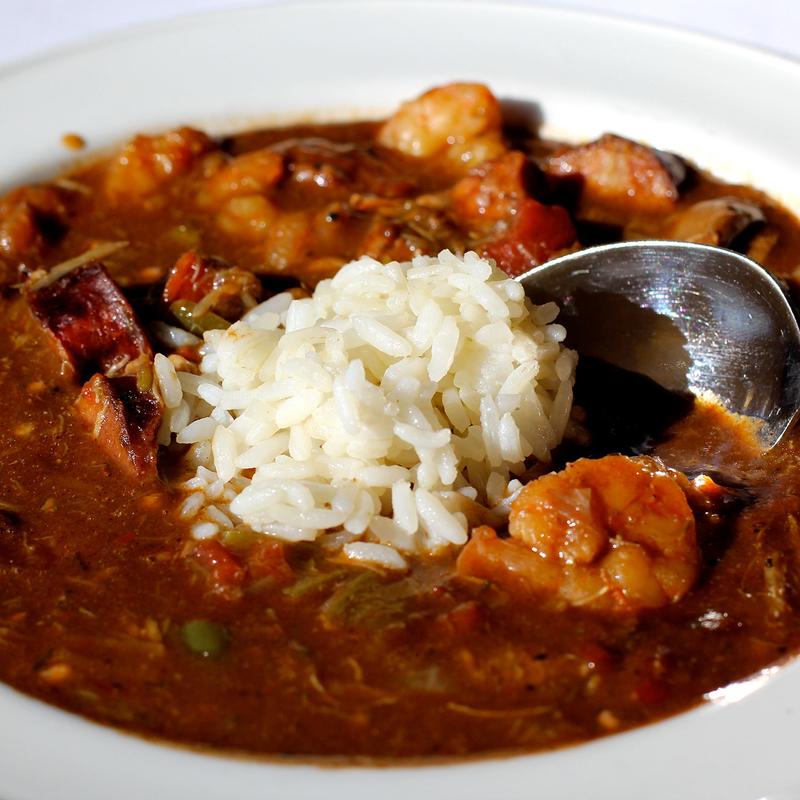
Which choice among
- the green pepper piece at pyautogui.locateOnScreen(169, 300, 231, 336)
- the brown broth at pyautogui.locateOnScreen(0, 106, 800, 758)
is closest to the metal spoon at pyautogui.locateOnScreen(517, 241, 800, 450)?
the brown broth at pyautogui.locateOnScreen(0, 106, 800, 758)

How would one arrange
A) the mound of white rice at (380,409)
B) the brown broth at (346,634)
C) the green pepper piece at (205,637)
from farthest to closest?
the mound of white rice at (380,409), the green pepper piece at (205,637), the brown broth at (346,634)

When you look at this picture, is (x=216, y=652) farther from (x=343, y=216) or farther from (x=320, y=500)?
(x=343, y=216)

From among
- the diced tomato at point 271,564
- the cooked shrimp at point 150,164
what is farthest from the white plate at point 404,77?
the diced tomato at point 271,564

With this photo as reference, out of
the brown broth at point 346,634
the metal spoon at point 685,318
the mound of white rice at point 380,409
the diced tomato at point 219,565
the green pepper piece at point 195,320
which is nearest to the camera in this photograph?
the brown broth at point 346,634

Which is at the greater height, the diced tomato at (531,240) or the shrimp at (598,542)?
the diced tomato at (531,240)

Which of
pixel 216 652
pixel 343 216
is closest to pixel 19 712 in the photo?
pixel 216 652

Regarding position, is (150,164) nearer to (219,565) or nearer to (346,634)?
(219,565)

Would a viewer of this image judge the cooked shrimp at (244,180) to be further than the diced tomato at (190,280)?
Yes

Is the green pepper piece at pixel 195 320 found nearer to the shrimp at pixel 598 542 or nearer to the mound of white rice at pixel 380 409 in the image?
the mound of white rice at pixel 380 409
